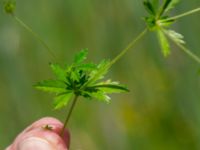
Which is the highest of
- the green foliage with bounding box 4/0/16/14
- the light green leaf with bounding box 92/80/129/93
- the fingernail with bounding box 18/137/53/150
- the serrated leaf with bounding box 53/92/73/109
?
the light green leaf with bounding box 92/80/129/93

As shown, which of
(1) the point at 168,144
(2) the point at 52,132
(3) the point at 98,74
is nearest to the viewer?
(3) the point at 98,74

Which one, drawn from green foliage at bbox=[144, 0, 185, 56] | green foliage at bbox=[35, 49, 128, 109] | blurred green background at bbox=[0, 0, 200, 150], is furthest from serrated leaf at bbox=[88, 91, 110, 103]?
blurred green background at bbox=[0, 0, 200, 150]

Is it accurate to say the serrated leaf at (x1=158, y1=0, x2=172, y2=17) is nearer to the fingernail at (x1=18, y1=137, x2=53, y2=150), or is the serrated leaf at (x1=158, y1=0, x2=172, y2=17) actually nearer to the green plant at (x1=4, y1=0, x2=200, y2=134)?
the green plant at (x1=4, y1=0, x2=200, y2=134)

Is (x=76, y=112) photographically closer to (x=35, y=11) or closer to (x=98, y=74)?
(x=35, y=11)

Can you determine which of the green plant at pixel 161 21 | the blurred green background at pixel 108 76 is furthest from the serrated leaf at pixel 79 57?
the blurred green background at pixel 108 76

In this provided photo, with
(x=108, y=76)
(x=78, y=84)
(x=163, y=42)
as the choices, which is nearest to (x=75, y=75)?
(x=78, y=84)

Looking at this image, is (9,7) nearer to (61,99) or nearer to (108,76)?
(61,99)

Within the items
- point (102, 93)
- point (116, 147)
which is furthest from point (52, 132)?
point (116, 147)
